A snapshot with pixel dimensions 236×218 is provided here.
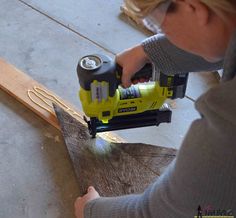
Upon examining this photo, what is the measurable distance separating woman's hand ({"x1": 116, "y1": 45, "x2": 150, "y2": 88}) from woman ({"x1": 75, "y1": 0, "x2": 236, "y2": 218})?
0.38m

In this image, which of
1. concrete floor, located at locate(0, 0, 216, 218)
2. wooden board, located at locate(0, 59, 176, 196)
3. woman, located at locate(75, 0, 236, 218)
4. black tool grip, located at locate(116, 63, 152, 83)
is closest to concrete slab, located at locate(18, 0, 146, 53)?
concrete floor, located at locate(0, 0, 216, 218)

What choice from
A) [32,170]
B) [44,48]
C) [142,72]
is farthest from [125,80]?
[44,48]

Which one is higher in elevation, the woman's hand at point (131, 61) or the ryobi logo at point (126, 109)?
the woman's hand at point (131, 61)

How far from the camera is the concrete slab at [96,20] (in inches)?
74.7

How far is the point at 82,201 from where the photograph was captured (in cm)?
121

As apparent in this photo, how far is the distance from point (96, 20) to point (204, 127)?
4.43ft

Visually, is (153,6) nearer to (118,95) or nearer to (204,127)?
(204,127)

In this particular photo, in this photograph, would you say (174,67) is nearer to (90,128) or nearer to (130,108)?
(130,108)

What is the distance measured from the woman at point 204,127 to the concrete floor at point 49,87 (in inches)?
21.3

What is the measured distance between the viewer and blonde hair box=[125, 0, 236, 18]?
2.18 ft

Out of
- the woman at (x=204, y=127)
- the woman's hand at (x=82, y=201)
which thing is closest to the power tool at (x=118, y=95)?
the woman's hand at (x=82, y=201)

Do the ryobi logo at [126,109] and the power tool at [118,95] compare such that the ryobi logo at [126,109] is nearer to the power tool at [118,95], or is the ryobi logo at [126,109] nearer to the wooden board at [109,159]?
the power tool at [118,95]

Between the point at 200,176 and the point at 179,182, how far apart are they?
0.05 m

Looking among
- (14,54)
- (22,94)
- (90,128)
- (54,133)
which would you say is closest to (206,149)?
(90,128)
